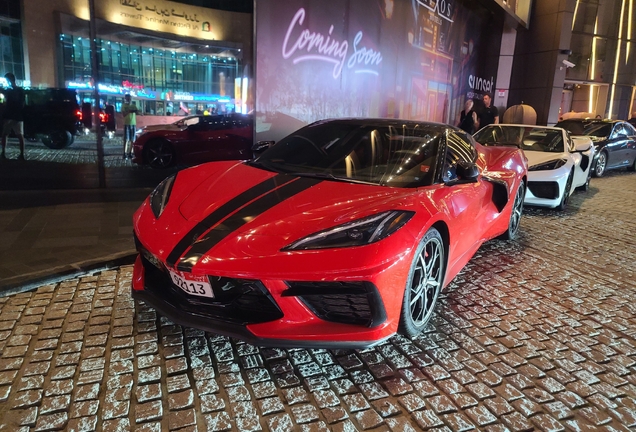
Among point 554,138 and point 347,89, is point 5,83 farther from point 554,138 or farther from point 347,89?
point 554,138

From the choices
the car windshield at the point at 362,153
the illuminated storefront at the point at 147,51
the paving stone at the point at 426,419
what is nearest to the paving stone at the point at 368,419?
the paving stone at the point at 426,419

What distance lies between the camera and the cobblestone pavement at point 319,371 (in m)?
2.02

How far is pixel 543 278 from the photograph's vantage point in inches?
154

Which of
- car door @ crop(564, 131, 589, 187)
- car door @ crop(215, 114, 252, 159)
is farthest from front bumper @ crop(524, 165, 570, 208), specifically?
car door @ crop(215, 114, 252, 159)

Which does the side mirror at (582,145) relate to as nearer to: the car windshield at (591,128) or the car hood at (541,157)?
the car hood at (541,157)

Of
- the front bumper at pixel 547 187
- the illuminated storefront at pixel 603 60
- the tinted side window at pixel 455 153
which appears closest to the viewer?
the tinted side window at pixel 455 153

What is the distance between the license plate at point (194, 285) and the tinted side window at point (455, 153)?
1.75 metres

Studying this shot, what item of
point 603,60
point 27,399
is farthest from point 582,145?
point 603,60

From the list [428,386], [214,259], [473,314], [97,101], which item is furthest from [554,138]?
[97,101]

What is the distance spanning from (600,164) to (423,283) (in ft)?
33.1

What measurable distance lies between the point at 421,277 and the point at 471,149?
180 cm

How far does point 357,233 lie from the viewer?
90.3 inches

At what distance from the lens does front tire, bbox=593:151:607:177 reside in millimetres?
10453

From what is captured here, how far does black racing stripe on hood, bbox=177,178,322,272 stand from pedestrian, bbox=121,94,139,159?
18.8 ft
